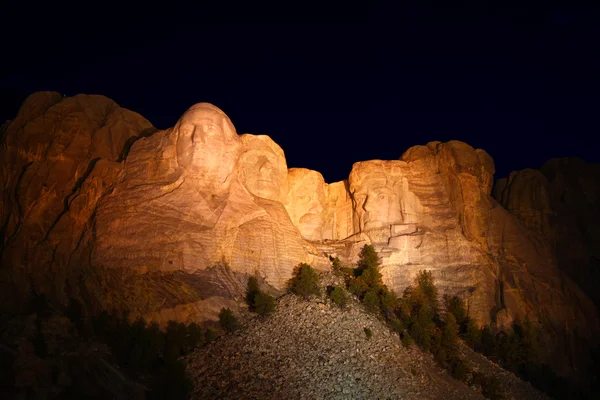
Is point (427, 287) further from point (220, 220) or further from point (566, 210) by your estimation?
point (566, 210)

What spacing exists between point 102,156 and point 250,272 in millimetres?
11102

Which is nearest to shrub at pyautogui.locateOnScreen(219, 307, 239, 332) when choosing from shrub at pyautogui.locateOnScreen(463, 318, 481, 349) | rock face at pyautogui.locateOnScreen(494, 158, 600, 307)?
shrub at pyautogui.locateOnScreen(463, 318, 481, 349)

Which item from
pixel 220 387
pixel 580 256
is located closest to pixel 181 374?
pixel 220 387

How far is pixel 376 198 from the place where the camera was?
49.3 m

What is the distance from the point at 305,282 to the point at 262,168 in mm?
8905

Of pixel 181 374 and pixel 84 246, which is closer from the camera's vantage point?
pixel 181 374

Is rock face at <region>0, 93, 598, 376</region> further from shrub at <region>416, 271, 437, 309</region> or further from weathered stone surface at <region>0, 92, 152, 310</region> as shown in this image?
shrub at <region>416, 271, 437, 309</region>

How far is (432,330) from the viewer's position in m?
40.4

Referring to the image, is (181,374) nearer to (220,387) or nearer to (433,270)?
(220,387)

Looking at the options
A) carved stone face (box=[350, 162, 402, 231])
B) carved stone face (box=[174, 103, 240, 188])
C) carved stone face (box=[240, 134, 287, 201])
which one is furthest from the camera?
carved stone face (box=[350, 162, 402, 231])

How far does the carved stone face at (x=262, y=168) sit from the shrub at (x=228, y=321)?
9829 mm

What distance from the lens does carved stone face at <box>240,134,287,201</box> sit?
4438cm

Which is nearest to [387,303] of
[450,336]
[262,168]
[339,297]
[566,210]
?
[339,297]

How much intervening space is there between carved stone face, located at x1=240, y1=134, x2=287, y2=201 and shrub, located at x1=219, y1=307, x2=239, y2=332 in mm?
9829
